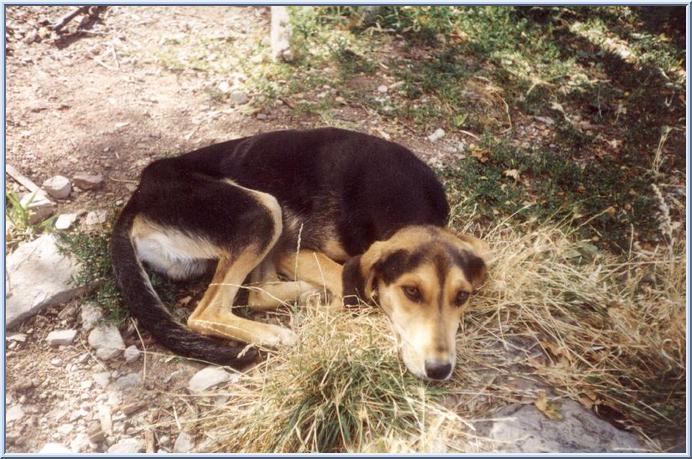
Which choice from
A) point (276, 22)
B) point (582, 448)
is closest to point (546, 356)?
point (582, 448)

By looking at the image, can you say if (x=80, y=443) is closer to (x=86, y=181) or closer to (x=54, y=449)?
(x=54, y=449)

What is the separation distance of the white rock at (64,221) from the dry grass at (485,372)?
6.39 feet

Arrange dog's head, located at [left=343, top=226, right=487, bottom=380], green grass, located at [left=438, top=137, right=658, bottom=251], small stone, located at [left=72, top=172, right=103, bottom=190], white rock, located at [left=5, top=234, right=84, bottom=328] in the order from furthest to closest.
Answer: green grass, located at [left=438, top=137, right=658, bottom=251] → small stone, located at [left=72, top=172, right=103, bottom=190] → white rock, located at [left=5, top=234, right=84, bottom=328] → dog's head, located at [left=343, top=226, right=487, bottom=380]

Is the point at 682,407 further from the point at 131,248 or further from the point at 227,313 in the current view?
the point at 131,248

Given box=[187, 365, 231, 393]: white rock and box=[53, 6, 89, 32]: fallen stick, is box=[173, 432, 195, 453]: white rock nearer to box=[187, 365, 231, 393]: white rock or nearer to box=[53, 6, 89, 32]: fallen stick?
box=[187, 365, 231, 393]: white rock

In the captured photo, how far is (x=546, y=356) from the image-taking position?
127 inches

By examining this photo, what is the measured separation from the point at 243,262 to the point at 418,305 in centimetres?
130

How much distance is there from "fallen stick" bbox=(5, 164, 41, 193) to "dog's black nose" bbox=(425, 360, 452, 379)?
332cm

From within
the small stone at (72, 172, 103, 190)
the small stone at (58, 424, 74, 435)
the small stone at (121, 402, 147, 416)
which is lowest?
the small stone at (121, 402, 147, 416)

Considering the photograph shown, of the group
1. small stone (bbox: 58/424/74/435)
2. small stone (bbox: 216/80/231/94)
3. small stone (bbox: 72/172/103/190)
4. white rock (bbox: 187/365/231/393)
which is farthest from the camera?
small stone (bbox: 216/80/231/94)

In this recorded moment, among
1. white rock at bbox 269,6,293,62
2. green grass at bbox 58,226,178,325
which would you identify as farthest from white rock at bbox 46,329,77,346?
white rock at bbox 269,6,293,62

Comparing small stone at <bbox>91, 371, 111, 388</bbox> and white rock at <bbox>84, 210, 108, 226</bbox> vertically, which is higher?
white rock at <bbox>84, 210, 108, 226</bbox>

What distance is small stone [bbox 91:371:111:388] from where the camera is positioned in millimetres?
3209

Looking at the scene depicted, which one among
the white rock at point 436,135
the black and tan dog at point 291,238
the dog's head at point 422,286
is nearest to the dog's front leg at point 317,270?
the black and tan dog at point 291,238
